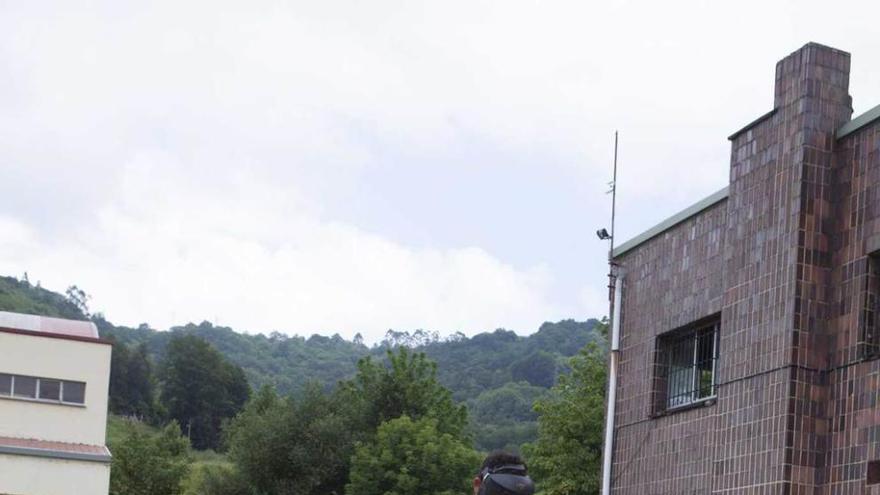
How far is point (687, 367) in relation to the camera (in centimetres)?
1784

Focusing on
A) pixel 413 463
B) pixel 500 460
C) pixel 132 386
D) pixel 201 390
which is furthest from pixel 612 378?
pixel 132 386

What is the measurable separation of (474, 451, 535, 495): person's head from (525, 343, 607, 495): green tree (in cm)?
3055

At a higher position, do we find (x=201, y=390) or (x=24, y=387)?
(x=201, y=390)

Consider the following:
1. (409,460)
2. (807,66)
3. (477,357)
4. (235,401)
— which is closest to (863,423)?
(807,66)

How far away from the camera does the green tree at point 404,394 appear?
2040 inches

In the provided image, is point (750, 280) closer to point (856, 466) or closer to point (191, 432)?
point (856, 466)


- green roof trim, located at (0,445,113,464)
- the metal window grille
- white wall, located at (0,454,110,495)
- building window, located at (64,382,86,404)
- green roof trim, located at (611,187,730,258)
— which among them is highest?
green roof trim, located at (611,187,730,258)

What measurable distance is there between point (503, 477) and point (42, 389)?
120 ft

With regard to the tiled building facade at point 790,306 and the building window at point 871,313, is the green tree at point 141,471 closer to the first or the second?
the tiled building facade at point 790,306

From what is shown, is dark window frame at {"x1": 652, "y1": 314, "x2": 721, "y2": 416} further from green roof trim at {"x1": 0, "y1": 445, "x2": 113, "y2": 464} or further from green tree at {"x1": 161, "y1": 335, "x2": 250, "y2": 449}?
green tree at {"x1": 161, "y1": 335, "x2": 250, "y2": 449}

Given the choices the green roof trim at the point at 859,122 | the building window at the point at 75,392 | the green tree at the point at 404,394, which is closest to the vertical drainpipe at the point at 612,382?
the green roof trim at the point at 859,122

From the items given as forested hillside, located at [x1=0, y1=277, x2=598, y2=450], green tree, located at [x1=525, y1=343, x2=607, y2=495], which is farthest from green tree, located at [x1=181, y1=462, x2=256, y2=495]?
forested hillside, located at [x1=0, y1=277, x2=598, y2=450]

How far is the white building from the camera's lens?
36.5 meters

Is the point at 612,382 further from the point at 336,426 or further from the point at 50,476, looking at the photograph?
the point at 336,426
